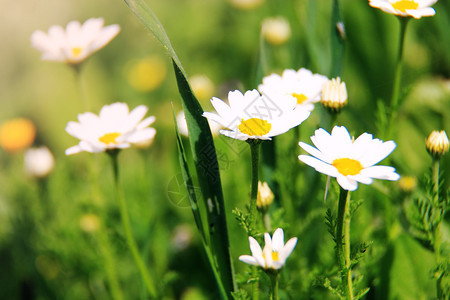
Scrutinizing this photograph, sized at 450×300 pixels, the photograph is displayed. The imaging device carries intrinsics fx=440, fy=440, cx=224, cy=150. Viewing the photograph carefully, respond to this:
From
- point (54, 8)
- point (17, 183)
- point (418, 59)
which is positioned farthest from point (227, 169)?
point (54, 8)

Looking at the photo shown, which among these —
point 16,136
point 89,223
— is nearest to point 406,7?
point 89,223

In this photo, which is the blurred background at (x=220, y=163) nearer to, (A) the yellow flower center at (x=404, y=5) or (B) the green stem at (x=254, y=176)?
(B) the green stem at (x=254, y=176)

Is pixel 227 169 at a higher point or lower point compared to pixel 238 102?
lower

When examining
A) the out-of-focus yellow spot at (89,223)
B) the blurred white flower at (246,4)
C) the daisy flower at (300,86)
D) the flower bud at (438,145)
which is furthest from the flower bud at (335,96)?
the blurred white flower at (246,4)

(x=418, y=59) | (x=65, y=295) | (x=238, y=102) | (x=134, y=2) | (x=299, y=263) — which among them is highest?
(x=134, y=2)

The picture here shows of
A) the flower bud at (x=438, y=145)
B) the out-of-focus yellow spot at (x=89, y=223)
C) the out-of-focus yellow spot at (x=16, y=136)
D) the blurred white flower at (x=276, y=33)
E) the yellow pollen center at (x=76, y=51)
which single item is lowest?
the out-of-focus yellow spot at (x=89, y=223)

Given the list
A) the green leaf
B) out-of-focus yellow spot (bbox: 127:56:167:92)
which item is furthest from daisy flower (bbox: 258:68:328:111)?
out-of-focus yellow spot (bbox: 127:56:167:92)

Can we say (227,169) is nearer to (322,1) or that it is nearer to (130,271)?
(130,271)
